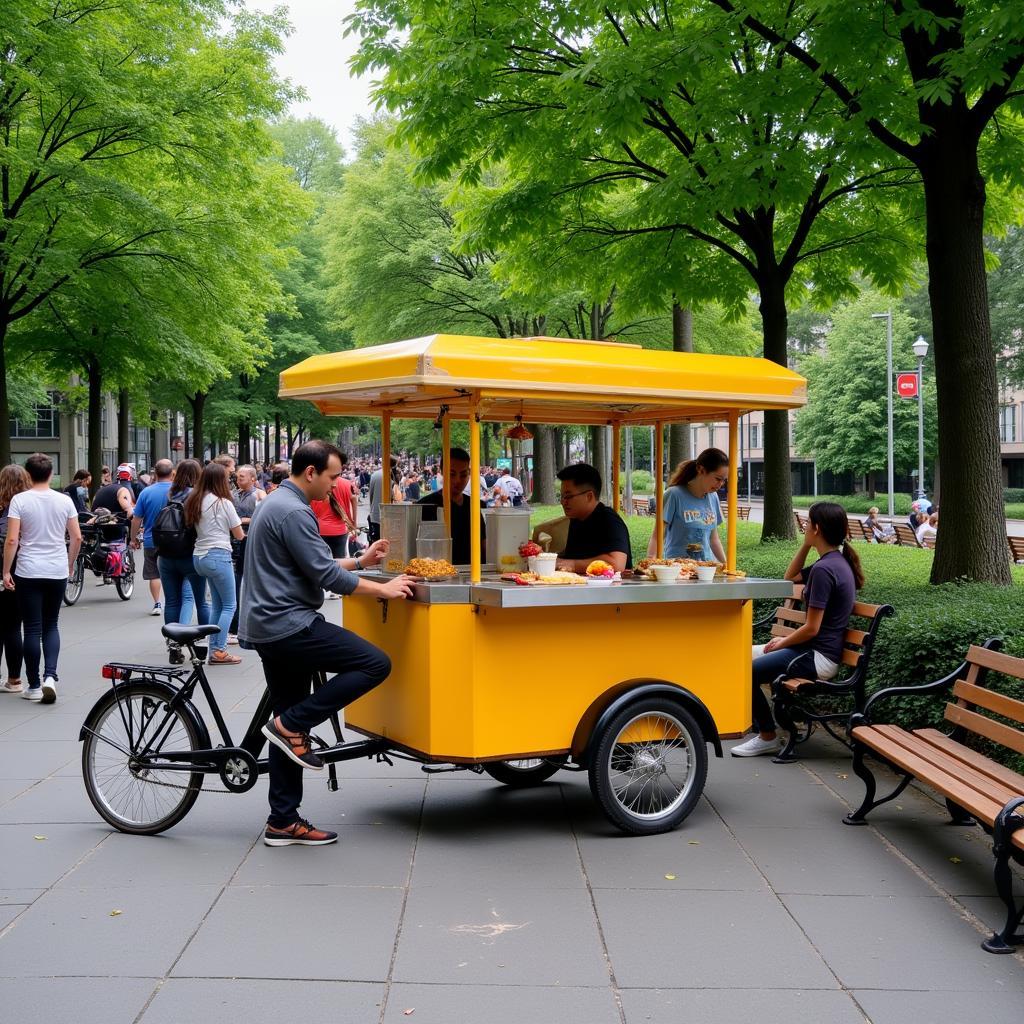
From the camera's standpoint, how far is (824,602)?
7789 millimetres

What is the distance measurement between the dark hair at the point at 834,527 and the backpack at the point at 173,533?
6.02m

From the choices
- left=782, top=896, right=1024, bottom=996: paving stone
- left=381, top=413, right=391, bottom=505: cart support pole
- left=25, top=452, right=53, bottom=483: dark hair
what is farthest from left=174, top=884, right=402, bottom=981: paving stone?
left=25, top=452, right=53, bottom=483: dark hair

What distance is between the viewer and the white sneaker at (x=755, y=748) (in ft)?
26.8

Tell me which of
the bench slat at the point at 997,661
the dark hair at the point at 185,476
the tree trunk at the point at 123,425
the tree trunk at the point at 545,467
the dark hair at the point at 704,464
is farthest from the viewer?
the tree trunk at the point at 545,467

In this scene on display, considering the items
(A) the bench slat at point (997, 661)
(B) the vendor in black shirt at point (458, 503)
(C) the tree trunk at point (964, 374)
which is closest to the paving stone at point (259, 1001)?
(A) the bench slat at point (997, 661)

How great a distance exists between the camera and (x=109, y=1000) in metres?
4.17

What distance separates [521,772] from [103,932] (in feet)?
9.50

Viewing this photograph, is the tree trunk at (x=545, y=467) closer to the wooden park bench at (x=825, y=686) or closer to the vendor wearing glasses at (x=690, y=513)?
the vendor wearing glasses at (x=690, y=513)

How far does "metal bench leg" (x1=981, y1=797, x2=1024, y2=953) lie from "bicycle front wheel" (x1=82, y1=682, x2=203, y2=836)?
12.1ft

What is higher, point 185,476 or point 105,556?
point 185,476

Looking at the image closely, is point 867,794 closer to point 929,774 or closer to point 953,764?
point 953,764

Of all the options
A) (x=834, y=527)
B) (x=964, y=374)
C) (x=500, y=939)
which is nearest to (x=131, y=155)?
(x=964, y=374)

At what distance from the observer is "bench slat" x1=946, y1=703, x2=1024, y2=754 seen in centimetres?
542

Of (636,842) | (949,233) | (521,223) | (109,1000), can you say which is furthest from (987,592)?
(521,223)
